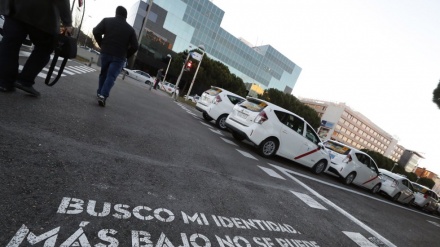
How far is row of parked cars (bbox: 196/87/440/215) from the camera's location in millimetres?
7980

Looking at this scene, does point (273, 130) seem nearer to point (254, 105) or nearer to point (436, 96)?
point (254, 105)

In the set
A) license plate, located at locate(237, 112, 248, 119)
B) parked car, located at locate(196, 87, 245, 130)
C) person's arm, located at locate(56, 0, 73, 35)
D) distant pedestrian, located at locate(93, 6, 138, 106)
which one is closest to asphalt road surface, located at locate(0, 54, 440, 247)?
distant pedestrian, located at locate(93, 6, 138, 106)

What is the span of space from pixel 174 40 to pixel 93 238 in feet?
211

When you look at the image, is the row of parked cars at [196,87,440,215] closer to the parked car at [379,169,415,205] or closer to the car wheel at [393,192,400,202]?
the parked car at [379,169,415,205]

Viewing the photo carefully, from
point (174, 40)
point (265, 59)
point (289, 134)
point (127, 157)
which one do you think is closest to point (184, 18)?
point (174, 40)

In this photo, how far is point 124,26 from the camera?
5.83 metres

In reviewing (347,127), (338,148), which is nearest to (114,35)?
(338,148)

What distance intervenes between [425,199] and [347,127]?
115654 mm

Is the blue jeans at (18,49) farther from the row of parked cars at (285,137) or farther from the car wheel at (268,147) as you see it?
the car wheel at (268,147)

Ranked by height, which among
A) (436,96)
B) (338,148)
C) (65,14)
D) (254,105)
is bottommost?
→ (338,148)

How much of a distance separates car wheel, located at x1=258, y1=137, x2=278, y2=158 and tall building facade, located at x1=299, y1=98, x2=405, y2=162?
101114 millimetres

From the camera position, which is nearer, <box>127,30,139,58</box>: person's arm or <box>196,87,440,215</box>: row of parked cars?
<box>127,30,139,58</box>: person's arm

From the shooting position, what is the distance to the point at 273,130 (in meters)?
7.98

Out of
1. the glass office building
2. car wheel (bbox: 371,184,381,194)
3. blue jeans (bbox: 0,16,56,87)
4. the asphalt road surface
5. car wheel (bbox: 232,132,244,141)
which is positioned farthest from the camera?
the glass office building
